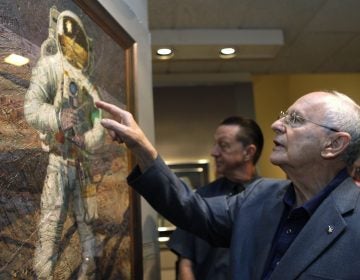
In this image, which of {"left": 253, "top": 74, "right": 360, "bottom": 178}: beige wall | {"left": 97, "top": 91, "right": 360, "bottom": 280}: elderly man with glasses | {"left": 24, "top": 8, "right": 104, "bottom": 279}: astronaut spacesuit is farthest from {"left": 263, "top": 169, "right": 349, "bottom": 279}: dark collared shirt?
{"left": 253, "top": 74, "right": 360, "bottom": 178}: beige wall

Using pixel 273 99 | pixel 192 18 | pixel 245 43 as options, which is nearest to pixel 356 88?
pixel 273 99

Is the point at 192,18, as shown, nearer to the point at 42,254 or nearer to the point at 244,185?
Result: the point at 244,185

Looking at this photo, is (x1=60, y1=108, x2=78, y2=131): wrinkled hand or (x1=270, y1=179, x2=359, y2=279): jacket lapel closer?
(x1=60, y1=108, x2=78, y2=131): wrinkled hand

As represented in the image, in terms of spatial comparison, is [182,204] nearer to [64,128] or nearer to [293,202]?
[293,202]

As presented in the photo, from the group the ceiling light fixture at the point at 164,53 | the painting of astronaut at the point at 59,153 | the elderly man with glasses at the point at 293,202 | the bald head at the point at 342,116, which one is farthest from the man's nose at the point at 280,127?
the ceiling light fixture at the point at 164,53

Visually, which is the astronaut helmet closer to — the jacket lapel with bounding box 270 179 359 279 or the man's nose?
the man's nose

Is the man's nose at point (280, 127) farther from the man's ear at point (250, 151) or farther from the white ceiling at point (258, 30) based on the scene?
the white ceiling at point (258, 30)

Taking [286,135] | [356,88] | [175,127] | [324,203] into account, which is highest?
[356,88]

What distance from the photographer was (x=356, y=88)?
4.33 meters

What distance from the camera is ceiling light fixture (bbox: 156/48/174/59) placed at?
322 centimetres

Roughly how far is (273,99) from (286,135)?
13.6ft

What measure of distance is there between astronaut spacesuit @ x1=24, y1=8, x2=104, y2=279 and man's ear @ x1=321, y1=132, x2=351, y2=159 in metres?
0.71

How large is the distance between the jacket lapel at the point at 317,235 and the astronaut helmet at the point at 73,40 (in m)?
0.77

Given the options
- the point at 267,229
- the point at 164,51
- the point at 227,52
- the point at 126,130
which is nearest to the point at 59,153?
the point at 126,130
